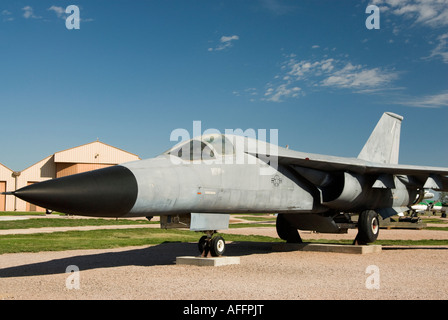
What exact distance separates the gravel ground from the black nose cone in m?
1.22

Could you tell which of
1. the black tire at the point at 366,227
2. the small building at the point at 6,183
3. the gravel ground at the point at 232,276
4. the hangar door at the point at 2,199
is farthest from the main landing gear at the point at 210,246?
the hangar door at the point at 2,199

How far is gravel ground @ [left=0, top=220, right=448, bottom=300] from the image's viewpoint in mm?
6512

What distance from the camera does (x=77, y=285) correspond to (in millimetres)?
7203

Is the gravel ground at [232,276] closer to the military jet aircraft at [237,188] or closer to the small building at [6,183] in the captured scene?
the military jet aircraft at [237,188]

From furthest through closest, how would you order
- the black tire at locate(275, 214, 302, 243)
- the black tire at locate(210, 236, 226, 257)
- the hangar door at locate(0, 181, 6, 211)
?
the hangar door at locate(0, 181, 6, 211) → the black tire at locate(275, 214, 302, 243) → the black tire at locate(210, 236, 226, 257)

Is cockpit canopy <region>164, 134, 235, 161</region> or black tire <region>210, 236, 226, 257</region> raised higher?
cockpit canopy <region>164, 134, 235, 161</region>

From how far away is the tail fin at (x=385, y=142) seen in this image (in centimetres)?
1595

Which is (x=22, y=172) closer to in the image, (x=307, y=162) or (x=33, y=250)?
(x=33, y=250)

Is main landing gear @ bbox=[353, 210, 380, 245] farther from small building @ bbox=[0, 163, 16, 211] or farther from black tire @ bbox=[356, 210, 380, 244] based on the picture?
small building @ bbox=[0, 163, 16, 211]

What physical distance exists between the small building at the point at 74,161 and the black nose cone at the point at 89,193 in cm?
4695

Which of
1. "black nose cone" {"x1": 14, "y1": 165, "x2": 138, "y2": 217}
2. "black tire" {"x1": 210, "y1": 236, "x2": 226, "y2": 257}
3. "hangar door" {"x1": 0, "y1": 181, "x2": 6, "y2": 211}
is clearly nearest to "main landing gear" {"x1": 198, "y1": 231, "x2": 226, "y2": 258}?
"black tire" {"x1": 210, "y1": 236, "x2": 226, "y2": 257}
